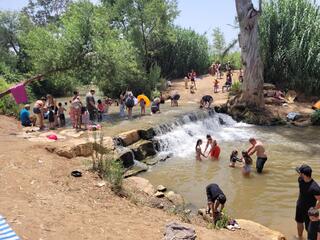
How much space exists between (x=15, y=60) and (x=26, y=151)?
22.5 meters

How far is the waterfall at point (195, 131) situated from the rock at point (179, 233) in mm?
8492

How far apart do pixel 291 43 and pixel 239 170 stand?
13059 mm

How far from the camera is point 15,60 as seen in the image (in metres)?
32.1

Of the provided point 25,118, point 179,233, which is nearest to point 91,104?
point 25,118

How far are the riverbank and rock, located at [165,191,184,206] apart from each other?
1387mm

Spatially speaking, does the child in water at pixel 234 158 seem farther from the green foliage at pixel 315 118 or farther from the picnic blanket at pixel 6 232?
the green foliage at pixel 315 118

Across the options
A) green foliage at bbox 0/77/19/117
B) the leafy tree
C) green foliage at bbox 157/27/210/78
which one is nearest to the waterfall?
green foliage at bbox 0/77/19/117

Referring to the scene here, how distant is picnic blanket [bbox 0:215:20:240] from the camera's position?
19.2 ft

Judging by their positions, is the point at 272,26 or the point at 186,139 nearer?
the point at 186,139

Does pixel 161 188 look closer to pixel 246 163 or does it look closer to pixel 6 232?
pixel 246 163

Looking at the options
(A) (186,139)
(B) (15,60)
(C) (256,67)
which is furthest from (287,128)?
(B) (15,60)

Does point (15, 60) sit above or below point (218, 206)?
above

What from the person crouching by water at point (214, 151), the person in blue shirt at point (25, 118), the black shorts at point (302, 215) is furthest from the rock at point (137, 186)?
the person in blue shirt at point (25, 118)

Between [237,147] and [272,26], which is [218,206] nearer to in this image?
[237,147]
